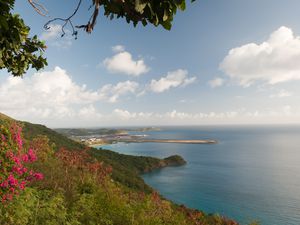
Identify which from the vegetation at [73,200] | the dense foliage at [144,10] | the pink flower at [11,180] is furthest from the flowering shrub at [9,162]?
the dense foliage at [144,10]

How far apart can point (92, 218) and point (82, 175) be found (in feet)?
11.5

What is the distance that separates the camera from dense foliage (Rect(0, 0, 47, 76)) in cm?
296

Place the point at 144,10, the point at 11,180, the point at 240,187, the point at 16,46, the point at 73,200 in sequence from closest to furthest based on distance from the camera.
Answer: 1. the point at 144,10
2. the point at 16,46
3. the point at 11,180
4. the point at 73,200
5. the point at 240,187

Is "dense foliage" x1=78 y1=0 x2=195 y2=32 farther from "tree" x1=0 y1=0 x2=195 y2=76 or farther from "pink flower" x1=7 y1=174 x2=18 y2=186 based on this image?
"pink flower" x1=7 y1=174 x2=18 y2=186

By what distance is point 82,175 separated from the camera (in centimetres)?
1041

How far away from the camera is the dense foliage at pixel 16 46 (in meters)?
2.96

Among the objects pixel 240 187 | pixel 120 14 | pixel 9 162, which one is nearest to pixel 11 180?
pixel 9 162

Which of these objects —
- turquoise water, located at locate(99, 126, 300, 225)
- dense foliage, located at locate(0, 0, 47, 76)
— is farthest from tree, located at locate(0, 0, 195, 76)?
turquoise water, located at locate(99, 126, 300, 225)

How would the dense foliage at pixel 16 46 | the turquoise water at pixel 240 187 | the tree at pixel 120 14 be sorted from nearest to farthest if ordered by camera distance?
the tree at pixel 120 14
the dense foliage at pixel 16 46
the turquoise water at pixel 240 187

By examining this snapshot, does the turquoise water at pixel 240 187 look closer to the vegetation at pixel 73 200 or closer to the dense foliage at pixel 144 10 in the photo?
→ the vegetation at pixel 73 200

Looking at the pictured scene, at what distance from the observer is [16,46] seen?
3148 mm

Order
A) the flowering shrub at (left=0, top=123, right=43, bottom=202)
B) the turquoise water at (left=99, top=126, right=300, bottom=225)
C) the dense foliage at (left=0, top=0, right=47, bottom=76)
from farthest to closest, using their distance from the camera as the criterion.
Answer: the turquoise water at (left=99, top=126, right=300, bottom=225)
the flowering shrub at (left=0, top=123, right=43, bottom=202)
the dense foliage at (left=0, top=0, right=47, bottom=76)

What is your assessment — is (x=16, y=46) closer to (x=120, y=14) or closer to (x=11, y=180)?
(x=120, y=14)

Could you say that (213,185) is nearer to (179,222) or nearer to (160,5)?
(179,222)
